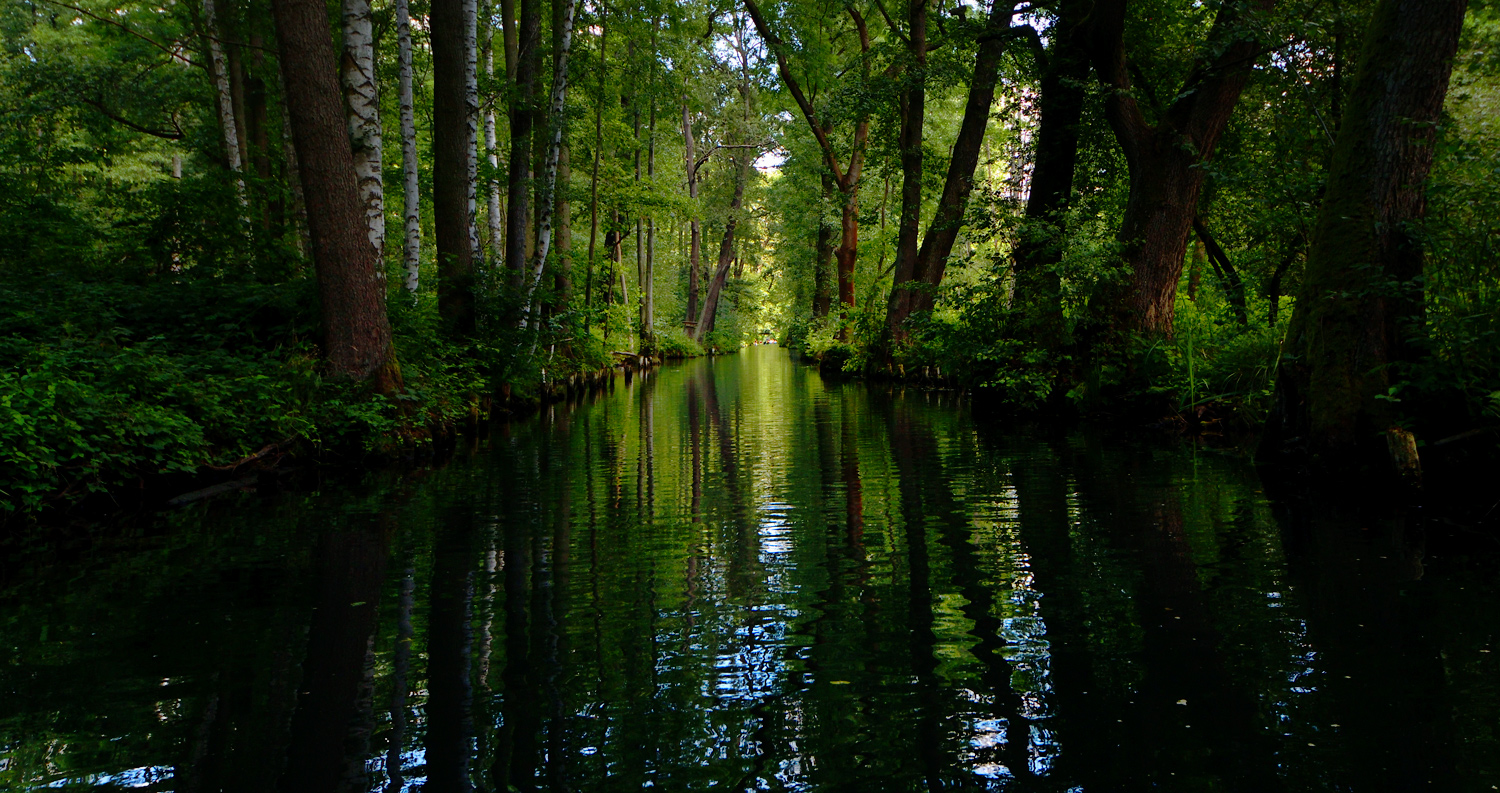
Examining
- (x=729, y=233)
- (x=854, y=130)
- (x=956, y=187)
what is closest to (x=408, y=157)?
(x=956, y=187)

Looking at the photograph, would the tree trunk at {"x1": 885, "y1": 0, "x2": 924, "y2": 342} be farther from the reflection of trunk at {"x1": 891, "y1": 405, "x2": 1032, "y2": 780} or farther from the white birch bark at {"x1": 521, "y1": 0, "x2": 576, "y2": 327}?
the reflection of trunk at {"x1": 891, "y1": 405, "x2": 1032, "y2": 780}

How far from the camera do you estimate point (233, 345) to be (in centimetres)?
905

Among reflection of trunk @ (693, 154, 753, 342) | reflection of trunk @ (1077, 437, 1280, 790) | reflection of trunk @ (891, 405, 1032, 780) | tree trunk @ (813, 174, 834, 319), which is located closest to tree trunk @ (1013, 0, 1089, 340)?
reflection of trunk @ (891, 405, 1032, 780)

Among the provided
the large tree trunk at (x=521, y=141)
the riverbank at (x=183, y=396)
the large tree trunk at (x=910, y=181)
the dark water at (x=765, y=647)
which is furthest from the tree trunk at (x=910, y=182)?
the dark water at (x=765, y=647)

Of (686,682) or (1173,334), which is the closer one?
(686,682)

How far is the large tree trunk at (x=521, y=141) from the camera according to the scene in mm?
15141

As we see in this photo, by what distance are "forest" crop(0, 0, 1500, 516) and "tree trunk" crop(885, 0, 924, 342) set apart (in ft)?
0.32

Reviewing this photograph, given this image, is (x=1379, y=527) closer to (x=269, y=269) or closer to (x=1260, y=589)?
(x=1260, y=589)

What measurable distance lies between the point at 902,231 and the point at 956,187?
2927 millimetres

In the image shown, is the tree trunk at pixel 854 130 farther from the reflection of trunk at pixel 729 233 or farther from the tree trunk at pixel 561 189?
the reflection of trunk at pixel 729 233

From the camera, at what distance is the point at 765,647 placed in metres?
3.40

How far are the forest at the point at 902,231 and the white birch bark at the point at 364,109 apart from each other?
0.04 meters

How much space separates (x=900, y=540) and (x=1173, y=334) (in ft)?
24.5

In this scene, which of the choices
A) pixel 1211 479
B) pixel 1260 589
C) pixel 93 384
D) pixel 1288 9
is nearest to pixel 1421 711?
pixel 1260 589
